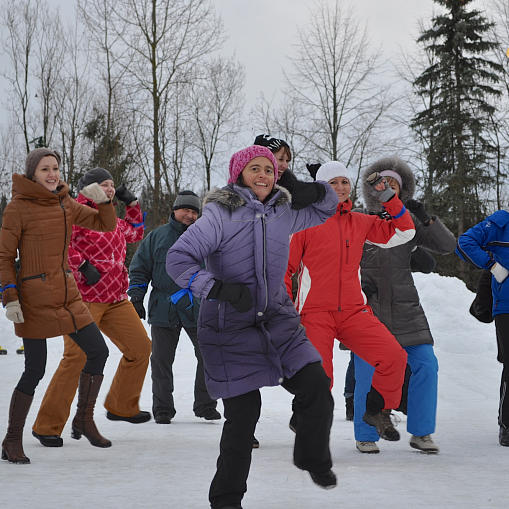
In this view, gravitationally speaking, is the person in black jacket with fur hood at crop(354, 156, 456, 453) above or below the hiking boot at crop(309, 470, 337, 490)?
above

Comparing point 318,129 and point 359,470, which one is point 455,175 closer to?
point 318,129

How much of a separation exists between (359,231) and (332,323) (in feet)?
2.13

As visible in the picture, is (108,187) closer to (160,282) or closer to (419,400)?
(160,282)

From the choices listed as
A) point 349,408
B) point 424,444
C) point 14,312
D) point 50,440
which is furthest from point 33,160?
point 349,408

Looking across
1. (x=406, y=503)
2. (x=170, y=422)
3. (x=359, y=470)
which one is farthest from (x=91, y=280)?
(x=406, y=503)

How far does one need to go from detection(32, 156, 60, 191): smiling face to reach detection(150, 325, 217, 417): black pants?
2.16 meters

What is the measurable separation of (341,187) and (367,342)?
110cm

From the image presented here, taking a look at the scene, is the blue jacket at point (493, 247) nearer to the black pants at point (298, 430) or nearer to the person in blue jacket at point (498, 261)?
the person in blue jacket at point (498, 261)

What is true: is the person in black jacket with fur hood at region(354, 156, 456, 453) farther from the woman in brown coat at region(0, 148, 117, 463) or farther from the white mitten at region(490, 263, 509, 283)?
the woman in brown coat at region(0, 148, 117, 463)

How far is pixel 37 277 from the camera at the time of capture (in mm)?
4262

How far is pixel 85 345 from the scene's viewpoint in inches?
174

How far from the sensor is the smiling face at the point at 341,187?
452 cm

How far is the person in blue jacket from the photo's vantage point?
15.9ft

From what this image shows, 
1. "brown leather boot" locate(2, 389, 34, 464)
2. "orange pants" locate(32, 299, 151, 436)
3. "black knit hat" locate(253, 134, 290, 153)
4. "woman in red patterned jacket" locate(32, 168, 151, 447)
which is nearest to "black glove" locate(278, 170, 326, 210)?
"black knit hat" locate(253, 134, 290, 153)
